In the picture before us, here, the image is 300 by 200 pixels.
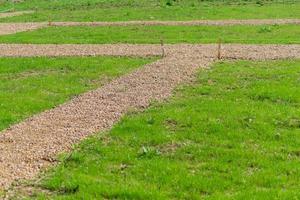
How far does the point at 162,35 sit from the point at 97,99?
1470 cm

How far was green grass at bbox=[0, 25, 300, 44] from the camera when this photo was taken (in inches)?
1125

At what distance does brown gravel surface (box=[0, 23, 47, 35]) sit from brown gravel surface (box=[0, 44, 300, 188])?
756 centimetres

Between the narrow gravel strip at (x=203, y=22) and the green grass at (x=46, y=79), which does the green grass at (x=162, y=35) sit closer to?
the narrow gravel strip at (x=203, y=22)

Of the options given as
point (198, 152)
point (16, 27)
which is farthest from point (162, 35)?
point (198, 152)

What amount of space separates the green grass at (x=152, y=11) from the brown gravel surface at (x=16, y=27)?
2893 millimetres

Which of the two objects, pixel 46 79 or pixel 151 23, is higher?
pixel 46 79

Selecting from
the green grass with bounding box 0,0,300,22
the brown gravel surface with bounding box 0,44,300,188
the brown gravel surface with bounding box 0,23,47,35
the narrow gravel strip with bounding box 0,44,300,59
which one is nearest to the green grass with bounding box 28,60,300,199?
the brown gravel surface with bounding box 0,44,300,188

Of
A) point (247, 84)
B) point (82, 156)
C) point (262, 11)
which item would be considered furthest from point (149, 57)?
point (262, 11)

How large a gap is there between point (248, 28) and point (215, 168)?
22.8 m

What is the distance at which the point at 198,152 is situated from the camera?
12016 mm

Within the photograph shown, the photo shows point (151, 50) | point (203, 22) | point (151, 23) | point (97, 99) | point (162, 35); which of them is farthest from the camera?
point (151, 23)

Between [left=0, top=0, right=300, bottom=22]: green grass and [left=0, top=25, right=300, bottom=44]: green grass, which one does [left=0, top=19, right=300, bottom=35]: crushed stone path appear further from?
[left=0, top=0, right=300, bottom=22]: green grass

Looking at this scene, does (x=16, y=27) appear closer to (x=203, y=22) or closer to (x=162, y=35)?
(x=162, y=35)

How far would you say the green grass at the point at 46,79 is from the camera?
53.8 ft
